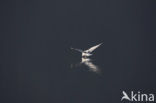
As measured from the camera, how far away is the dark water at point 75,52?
7.97 feet

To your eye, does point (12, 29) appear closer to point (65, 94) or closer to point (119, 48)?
point (65, 94)

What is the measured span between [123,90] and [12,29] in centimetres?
106

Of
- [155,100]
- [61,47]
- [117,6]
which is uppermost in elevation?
[117,6]

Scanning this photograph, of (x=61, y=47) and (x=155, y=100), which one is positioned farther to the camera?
(x=61, y=47)

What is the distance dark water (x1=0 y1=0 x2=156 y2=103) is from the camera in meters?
2.43

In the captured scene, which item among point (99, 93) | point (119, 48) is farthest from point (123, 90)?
point (119, 48)

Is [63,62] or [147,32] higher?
[147,32]

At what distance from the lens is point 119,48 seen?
8.11ft

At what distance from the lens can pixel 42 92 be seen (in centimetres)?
244

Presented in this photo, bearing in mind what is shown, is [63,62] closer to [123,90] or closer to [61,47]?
[61,47]

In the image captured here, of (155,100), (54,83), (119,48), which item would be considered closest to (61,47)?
(54,83)

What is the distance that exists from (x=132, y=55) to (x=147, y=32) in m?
0.23

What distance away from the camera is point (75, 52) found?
8.18 feet

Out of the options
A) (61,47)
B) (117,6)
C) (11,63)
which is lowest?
(11,63)
